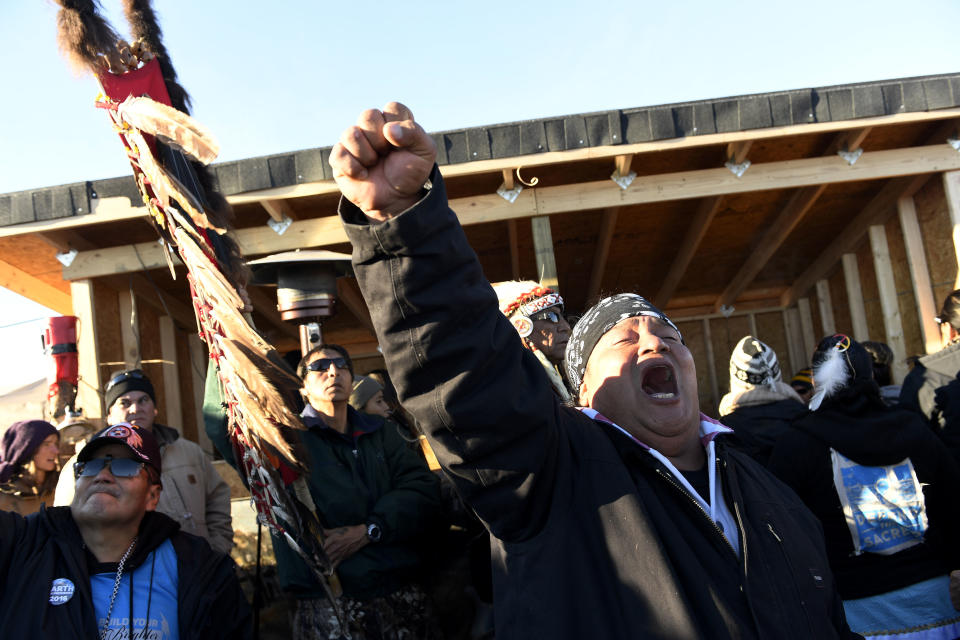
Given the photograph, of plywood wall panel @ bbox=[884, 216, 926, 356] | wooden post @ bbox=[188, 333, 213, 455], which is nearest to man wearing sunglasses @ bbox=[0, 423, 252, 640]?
wooden post @ bbox=[188, 333, 213, 455]

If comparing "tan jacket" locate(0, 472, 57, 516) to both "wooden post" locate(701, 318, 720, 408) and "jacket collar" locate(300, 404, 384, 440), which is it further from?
"wooden post" locate(701, 318, 720, 408)

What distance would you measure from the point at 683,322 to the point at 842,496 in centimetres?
725

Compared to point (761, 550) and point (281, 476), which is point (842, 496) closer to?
point (761, 550)

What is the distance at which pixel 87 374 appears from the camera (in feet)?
18.9

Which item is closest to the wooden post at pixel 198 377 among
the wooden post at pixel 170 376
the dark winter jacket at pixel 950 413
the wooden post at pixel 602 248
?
the wooden post at pixel 170 376

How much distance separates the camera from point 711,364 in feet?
32.0

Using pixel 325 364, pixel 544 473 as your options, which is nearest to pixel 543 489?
pixel 544 473

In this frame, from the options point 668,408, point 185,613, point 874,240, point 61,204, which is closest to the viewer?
point 668,408

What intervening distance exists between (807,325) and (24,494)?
873cm

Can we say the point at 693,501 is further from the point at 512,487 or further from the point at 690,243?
the point at 690,243

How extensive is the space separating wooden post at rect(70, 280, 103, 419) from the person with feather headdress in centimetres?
514

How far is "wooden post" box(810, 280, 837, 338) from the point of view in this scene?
28.3 feet

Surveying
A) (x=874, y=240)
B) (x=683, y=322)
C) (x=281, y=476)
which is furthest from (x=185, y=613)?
(x=683, y=322)

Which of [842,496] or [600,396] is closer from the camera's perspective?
[600,396]
